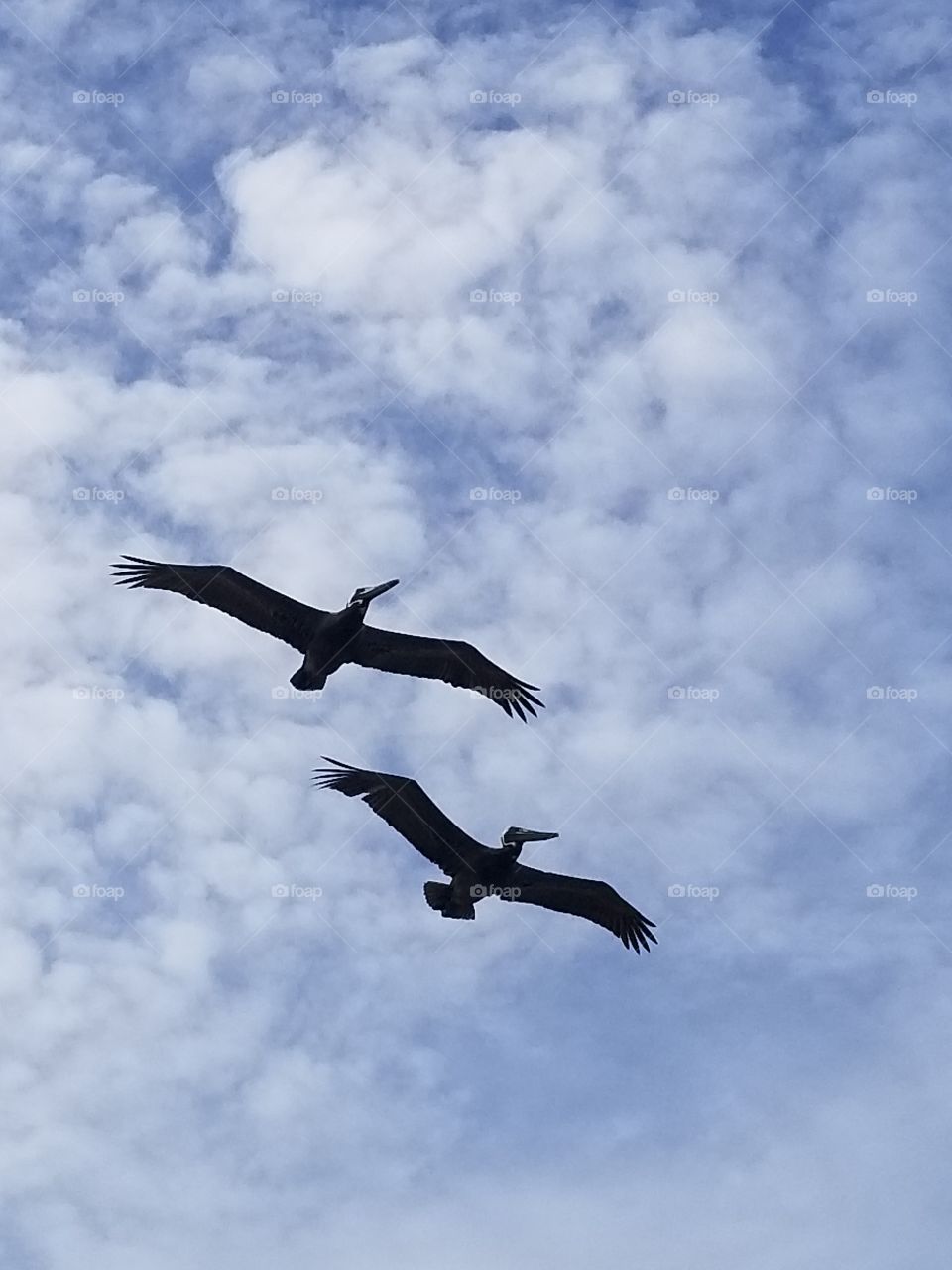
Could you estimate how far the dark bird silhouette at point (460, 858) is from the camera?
2834 centimetres

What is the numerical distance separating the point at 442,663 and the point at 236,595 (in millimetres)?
3635

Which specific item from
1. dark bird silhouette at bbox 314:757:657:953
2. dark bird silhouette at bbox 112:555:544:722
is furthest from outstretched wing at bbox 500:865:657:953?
dark bird silhouette at bbox 112:555:544:722

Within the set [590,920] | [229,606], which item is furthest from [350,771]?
[590,920]

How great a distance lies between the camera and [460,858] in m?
29.1

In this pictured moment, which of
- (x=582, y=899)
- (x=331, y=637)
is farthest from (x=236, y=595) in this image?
(x=582, y=899)

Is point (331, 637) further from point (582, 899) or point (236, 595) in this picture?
point (582, 899)

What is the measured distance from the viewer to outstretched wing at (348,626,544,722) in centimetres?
2894

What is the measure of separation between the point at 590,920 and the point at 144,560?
9982 millimetres

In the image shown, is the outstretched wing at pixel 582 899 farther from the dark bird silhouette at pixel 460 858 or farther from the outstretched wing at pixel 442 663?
the outstretched wing at pixel 442 663

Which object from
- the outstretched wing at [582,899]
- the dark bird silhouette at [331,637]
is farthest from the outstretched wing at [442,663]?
the outstretched wing at [582,899]

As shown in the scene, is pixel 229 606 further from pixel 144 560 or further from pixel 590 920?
pixel 590 920

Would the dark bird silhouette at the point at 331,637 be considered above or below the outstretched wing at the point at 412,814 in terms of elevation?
above

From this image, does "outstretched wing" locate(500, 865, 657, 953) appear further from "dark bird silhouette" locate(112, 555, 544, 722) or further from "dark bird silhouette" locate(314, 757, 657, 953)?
"dark bird silhouette" locate(112, 555, 544, 722)

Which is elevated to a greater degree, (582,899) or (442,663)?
(442,663)
